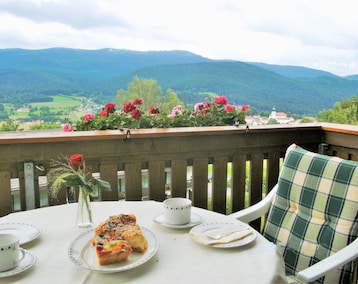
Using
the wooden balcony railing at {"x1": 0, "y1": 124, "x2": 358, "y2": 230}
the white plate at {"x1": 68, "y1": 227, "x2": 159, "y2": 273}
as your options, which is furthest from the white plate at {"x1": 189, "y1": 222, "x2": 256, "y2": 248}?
the wooden balcony railing at {"x1": 0, "y1": 124, "x2": 358, "y2": 230}

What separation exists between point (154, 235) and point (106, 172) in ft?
2.91

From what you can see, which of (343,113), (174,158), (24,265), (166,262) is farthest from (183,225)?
(343,113)

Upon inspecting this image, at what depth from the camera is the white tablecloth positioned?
3.30 ft

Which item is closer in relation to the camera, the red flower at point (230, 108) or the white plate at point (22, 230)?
the white plate at point (22, 230)

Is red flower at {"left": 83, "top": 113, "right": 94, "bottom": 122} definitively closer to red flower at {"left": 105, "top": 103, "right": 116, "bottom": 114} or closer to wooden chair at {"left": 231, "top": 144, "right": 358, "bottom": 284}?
red flower at {"left": 105, "top": 103, "right": 116, "bottom": 114}

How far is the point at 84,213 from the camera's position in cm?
138

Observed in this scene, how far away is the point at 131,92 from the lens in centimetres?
258

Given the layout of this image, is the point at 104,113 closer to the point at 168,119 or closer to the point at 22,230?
the point at 168,119

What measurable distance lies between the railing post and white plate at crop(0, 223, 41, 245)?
61cm

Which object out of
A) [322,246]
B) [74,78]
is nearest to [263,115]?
[322,246]

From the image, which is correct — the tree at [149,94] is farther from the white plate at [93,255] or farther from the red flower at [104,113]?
the white plate at [93,255]

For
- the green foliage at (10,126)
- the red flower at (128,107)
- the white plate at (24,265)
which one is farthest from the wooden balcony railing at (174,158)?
the white plate at (24,265)

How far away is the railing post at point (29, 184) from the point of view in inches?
75.5

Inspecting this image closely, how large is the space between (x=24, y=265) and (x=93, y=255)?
0.65 ft
